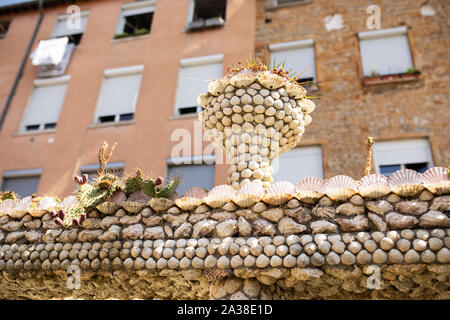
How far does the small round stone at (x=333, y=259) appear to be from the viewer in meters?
3.25

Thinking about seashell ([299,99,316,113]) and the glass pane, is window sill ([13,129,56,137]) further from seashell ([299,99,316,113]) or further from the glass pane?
the glass pane

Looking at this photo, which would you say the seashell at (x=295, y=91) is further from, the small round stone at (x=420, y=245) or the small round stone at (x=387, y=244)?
the small round stone at (x=420, y=245)

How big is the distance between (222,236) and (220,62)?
774 centimetres

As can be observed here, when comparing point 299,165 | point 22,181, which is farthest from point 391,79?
point 22,181

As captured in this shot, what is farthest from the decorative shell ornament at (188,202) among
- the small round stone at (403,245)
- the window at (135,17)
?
the window at (135,17)

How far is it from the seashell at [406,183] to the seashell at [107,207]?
2.67 meters

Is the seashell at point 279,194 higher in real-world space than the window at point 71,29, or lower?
lower

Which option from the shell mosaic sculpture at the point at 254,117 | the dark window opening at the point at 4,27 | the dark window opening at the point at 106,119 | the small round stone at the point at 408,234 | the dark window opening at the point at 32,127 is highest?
the dark window opening at the point at 4,27

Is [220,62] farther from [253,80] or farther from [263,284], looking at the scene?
[263,284]

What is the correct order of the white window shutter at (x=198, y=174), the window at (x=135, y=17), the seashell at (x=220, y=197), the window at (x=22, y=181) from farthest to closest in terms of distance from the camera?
the window at (x=135, y=17) < the window at (x=22, y=181) < the white window shutter at (x=198, y=174) < the seashell at (x=220, y=197)

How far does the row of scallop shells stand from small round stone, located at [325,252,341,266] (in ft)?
1.65

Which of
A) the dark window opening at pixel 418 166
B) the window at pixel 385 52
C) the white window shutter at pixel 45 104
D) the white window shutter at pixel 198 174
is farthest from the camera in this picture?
the white window shutter at pixel 45 104

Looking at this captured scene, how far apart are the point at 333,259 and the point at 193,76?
27.1 feet
